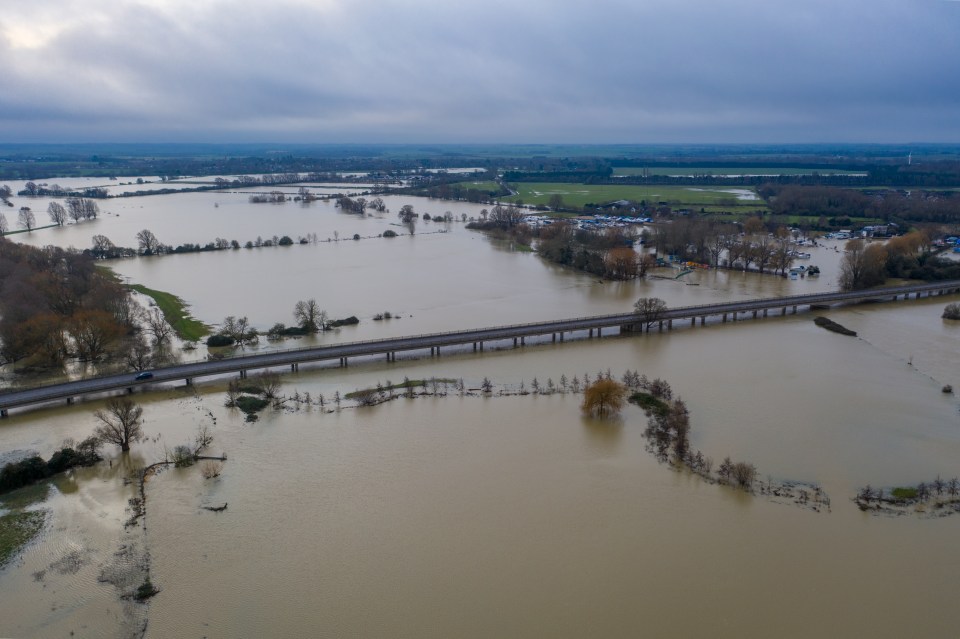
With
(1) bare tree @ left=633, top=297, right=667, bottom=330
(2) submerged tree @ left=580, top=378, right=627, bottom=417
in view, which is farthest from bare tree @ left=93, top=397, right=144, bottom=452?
(1) bare tree @ left=633, top=297, right=667, bottom=330

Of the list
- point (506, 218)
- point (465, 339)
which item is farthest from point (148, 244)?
point (465, 339)

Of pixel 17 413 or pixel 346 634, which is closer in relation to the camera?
pixel 346 634

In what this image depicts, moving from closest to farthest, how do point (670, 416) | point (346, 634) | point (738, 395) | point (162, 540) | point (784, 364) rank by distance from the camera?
point (346, 634), point (162, 540), point (670, 416), point (738, 395), point (784, 364)

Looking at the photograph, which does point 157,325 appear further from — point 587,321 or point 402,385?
A: point 587,321

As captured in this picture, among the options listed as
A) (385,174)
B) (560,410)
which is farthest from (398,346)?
(385,174)

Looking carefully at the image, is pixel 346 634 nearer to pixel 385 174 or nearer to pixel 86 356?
pixel 86 356

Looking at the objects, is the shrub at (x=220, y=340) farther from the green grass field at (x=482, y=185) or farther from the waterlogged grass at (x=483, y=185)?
the green grass field at (x=482, y=185)

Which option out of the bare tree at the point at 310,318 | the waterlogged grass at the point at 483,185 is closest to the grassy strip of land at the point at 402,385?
the bare tree at the point at 310,318
